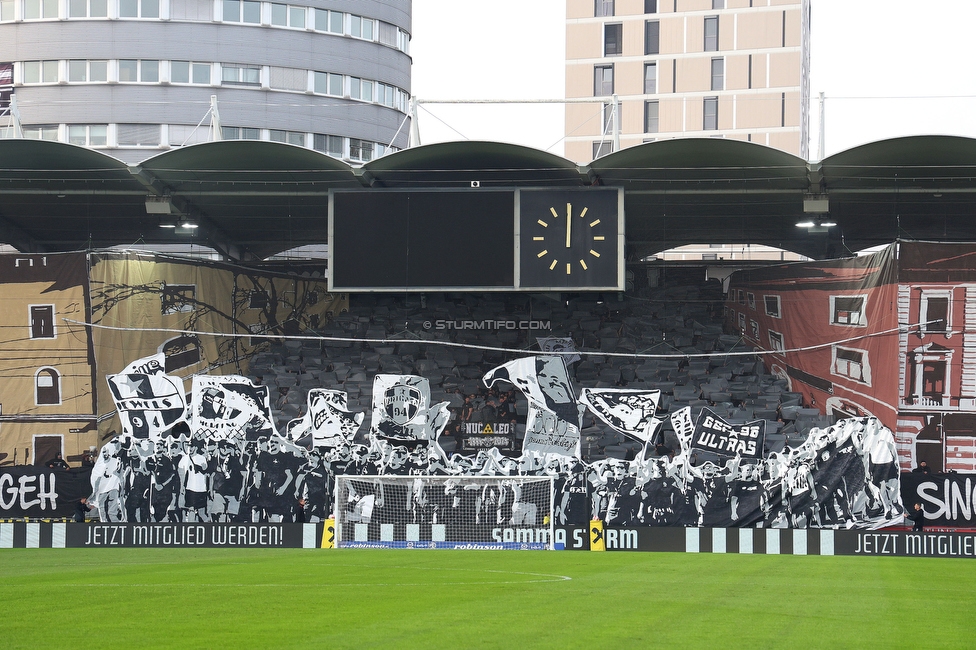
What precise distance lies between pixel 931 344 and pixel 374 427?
13316 mm

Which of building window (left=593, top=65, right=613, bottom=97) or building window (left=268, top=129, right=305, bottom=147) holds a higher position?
building window (left=593, top=65, right=613, bottom=97)

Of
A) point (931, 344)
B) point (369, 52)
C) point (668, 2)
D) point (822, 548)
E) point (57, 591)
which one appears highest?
point (668, 2)

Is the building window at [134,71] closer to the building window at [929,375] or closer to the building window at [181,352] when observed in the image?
the building window at [181,352]

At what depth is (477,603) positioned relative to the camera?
13586mm

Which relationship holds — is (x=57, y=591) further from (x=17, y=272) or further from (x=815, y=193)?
(x=815, y=193)

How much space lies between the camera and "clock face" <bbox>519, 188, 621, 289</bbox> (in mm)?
28969

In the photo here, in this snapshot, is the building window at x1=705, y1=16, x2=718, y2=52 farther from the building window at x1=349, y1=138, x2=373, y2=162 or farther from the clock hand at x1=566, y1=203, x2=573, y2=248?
the clock hand at x1=566, y1=203, x2=573, y2=248

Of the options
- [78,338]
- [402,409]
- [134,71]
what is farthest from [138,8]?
[402,409]

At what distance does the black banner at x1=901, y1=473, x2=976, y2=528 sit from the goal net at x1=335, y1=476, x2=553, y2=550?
8139 millimetres

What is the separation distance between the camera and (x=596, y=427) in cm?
2988

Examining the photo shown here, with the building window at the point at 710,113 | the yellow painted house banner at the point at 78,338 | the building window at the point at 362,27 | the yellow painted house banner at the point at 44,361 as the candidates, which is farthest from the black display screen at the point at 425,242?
the building window at the point at 710,113

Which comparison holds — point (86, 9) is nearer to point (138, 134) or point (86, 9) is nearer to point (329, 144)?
point (138, 134)

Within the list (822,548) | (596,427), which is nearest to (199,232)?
(596,427)

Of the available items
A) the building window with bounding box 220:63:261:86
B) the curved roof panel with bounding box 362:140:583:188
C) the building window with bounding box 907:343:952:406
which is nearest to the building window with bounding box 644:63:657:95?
the building window with bounding box 220:63:261:86
